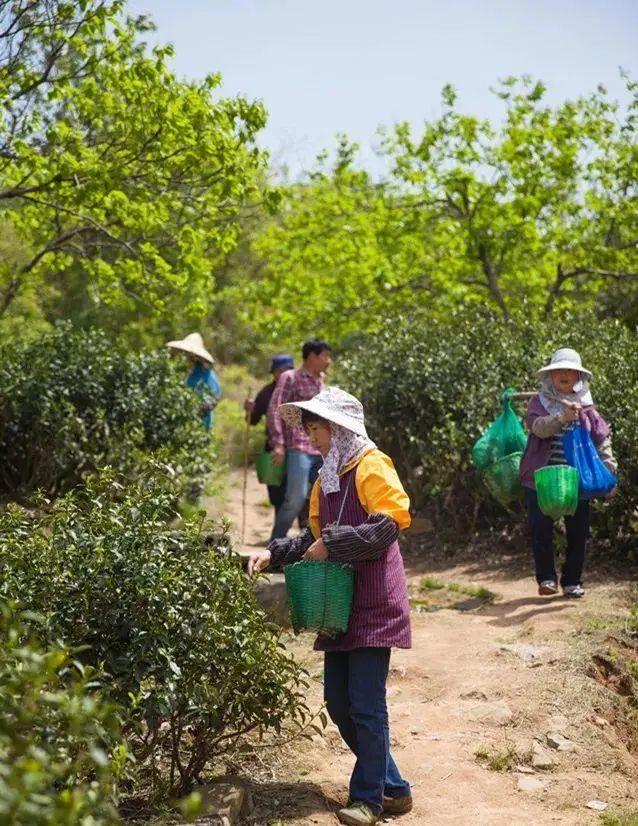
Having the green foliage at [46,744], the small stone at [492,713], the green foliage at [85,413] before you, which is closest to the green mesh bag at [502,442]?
the green foliage at [85,413]

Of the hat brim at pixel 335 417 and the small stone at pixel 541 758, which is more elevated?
the hat brim at pixel 335 417

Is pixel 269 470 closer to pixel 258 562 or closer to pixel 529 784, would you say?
pixel 529 784

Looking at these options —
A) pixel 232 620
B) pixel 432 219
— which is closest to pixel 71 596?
pixel 232 620

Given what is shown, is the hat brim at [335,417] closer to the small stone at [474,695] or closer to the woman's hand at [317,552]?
the woman's hand at [317,552]

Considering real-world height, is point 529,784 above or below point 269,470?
below

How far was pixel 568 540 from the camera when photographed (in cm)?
795

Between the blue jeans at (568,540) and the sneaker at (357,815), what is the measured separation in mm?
3814

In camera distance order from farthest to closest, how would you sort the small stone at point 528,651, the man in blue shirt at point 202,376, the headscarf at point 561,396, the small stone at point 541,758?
the man in blue shirt at point 202,376, the headscarf at point 561,396, the small stone at point 528,651, the small stone at point 541,758

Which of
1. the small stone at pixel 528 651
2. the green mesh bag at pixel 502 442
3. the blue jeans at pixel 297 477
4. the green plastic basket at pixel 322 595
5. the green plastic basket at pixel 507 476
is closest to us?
the green plastic basket at pixel 322 595

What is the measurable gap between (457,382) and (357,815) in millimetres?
6853

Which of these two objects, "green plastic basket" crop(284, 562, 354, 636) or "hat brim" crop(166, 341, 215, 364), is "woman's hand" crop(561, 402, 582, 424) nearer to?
"green plastic basket" crop(284, 562, 354, 636)

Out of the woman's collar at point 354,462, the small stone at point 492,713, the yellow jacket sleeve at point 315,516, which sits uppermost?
the woman's collar at point 354,462

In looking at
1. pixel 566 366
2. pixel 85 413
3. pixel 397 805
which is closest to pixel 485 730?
pixel 397 805

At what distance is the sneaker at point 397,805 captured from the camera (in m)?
4.70
